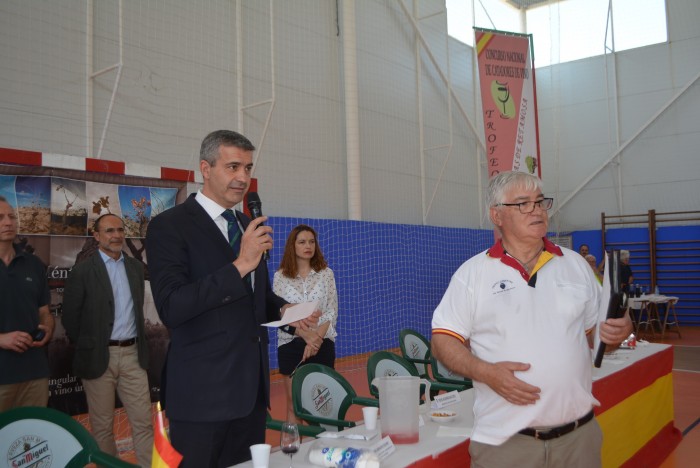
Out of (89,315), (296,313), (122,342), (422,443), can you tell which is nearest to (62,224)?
(89,315)

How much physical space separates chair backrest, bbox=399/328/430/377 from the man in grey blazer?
2000 millimetres

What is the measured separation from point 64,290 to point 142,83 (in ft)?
12.8

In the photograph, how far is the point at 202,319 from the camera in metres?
1.89

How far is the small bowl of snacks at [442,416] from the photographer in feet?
8.10

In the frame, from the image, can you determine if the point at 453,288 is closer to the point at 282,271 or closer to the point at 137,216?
the point at 282,271

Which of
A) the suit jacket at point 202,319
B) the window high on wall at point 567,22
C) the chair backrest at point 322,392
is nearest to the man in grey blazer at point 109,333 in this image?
the chair backrest at point 322,392

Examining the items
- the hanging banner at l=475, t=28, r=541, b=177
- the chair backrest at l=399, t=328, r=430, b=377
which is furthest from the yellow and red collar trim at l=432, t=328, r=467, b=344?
the hanging banner at l=475, t=28, r=541, b=177

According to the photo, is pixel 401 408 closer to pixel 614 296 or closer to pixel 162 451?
pixel 614 296

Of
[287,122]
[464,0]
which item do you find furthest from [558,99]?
[287,122]

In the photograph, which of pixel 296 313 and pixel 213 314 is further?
pixel 296 313

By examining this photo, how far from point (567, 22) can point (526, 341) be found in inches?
544

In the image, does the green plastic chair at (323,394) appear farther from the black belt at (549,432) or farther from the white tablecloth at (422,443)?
the black belt at (549,432)

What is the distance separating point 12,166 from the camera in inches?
134

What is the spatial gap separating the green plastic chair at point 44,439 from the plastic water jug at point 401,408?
104 centimetres
